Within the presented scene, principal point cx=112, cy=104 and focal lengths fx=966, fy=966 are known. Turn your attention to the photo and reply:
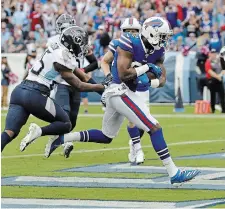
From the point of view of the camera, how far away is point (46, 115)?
992 centimetres

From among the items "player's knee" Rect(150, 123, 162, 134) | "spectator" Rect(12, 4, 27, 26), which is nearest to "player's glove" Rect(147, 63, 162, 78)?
"player's knee" Rect(150, 123, 162, 134)

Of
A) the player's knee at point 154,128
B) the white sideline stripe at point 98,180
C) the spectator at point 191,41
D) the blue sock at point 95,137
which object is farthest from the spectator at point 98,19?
the player's knee at point 154,128

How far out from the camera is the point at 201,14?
2550cm

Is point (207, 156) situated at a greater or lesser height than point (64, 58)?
lesser

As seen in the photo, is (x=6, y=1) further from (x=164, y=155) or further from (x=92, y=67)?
(x=164, y=155)

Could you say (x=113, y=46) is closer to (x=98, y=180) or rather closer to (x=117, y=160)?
(x=117, y=160)

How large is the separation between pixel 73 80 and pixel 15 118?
734 mm

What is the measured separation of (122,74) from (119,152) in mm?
3421

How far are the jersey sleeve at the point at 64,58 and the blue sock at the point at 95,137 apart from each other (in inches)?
36.6

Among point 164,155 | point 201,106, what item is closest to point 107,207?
point 164,155

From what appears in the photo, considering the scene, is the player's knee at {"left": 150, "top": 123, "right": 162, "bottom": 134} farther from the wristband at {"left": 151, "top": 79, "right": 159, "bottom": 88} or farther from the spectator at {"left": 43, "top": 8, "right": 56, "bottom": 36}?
the spectator at {"left": 43, "top": 8, "right": 56, "bottom": 36}

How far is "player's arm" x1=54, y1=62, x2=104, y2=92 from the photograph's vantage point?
31.8ft

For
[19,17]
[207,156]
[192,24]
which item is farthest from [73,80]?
[19,17]

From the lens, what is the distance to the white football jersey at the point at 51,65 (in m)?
9.70
